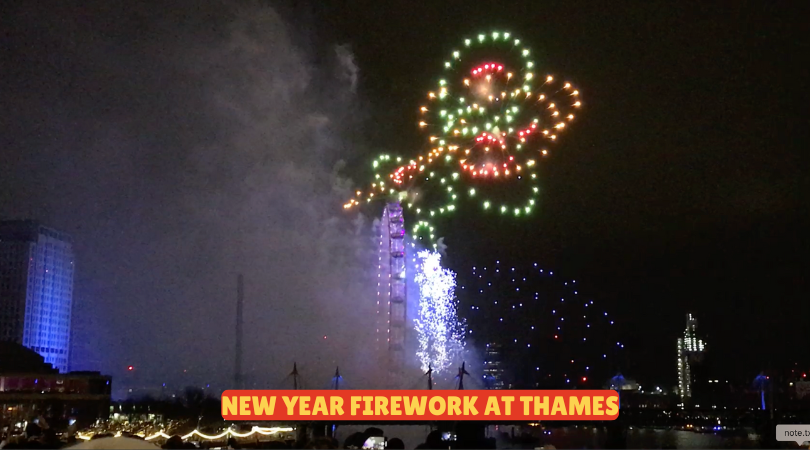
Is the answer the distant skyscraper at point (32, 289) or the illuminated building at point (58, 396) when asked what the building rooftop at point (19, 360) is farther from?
the distant skyscraper at point (32, 289)

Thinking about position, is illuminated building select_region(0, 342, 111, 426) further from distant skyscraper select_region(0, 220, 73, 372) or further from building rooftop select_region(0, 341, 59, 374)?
distant skyscraper select_region(0, 220, 73, 372)

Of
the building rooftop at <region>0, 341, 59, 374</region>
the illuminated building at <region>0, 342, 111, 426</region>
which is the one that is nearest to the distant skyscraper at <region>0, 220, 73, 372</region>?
the building rooftop at <region>0, 341, 59, 374</region>

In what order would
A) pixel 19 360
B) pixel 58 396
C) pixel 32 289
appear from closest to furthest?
pixel 58 396 < pixel 19 360 < pixel 32 289

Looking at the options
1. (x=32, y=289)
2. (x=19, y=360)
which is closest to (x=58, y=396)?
(x=19, y=360)

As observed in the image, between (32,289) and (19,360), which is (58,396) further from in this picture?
(32,289)

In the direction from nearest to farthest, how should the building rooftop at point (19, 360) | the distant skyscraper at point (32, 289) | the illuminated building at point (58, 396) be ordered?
the illuminated building at point (58, 396) < the building rooftop at point (19, 360) < the distant skyscraper at point (32, 289)

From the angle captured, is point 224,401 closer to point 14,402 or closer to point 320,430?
point 320,430

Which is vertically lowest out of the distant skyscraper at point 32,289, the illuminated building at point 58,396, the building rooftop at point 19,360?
the illuminated building at point 58,396

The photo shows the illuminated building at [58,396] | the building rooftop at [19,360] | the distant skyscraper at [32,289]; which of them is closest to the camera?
the illuminated building at [58,396]

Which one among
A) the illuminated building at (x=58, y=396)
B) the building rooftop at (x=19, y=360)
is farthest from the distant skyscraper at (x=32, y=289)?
the illuminated building at (x=58, y=396)

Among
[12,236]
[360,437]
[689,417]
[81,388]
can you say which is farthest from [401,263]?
[12,236]
